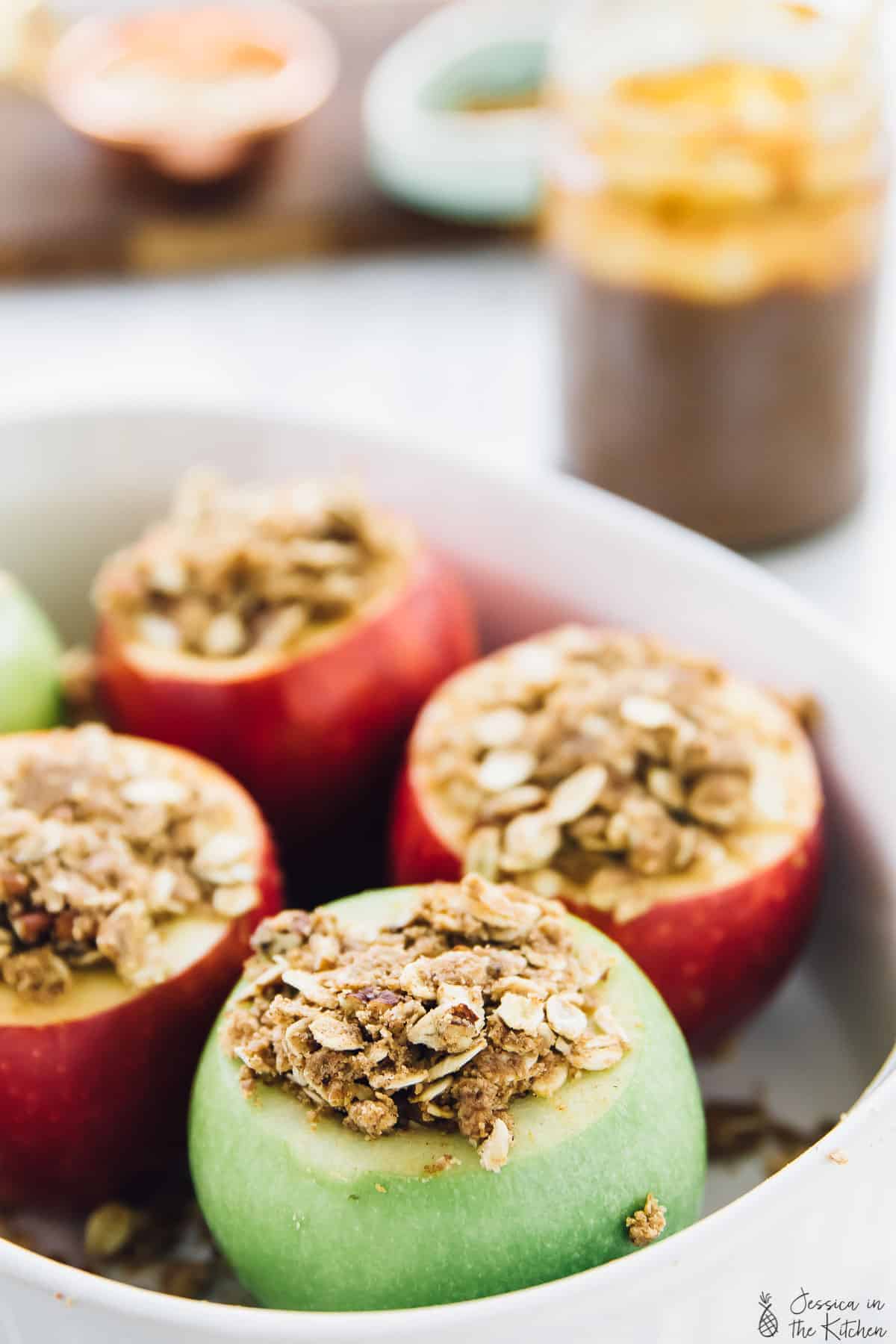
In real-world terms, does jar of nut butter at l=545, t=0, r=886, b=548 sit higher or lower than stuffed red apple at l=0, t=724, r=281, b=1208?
higher

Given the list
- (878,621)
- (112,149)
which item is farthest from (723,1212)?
(112,149)

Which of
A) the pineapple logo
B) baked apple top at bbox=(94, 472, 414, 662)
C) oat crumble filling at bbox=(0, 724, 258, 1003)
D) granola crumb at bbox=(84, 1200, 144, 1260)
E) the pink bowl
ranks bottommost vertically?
granola crumb at bbox=(84, 1200, 144, 1260)

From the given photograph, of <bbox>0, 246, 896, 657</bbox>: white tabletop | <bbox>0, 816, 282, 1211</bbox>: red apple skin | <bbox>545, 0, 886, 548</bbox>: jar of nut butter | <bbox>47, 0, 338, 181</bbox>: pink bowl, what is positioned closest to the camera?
<bbox>0, 816, 282, 1211</bbox>: red apple skin

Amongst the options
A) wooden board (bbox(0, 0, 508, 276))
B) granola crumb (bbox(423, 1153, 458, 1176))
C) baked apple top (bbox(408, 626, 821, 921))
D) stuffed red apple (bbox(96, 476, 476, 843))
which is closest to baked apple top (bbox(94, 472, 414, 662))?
stuffed red apple (bbox(96, 476, 476, 843))

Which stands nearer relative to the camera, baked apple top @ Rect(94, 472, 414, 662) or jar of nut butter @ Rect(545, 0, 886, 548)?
baked apple top @ Rect(94, 472, 414, 662)

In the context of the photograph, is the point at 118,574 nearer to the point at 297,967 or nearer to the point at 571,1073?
the point at 297,967

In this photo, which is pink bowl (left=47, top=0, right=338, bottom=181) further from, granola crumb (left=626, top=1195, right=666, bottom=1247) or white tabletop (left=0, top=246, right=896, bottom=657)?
granola crumb (left=626, top=1195, right=666, bottom=1247)

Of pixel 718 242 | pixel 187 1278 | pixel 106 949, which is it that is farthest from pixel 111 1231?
pixel 718 242
